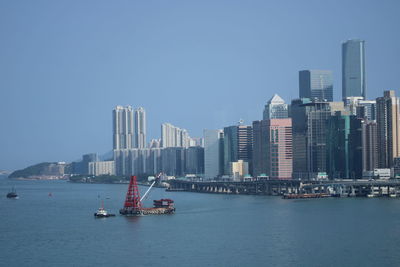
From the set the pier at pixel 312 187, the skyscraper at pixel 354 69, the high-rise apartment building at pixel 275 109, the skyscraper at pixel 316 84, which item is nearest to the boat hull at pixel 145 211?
the pier at pixel 312 187

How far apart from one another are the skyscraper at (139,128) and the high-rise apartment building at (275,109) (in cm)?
6560

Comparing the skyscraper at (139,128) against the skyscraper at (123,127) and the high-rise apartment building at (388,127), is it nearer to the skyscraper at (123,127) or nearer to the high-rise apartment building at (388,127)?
the skyscraper at (123,127)

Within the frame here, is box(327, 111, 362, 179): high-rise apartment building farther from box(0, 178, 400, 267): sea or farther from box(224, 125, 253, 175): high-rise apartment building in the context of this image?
box(0, 178, 400, 267): sea

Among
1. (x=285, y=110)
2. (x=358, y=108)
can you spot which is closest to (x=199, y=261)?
(x=358, y=108)

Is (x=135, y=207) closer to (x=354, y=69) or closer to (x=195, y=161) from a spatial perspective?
(x=195, y=161)

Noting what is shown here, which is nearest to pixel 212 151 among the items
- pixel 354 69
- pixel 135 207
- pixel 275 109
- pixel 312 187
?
pixel 275 109

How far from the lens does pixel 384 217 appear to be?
50688mm

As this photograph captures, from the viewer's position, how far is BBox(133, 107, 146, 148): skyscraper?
198 metres

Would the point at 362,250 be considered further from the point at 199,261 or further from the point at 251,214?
the point at 251,214

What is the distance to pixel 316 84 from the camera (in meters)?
138

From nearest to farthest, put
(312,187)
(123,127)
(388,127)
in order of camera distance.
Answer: (312,187)
(388,127)
(123,127)

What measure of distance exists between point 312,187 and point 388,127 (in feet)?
55.7

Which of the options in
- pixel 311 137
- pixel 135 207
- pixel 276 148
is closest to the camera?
pixel 135 207

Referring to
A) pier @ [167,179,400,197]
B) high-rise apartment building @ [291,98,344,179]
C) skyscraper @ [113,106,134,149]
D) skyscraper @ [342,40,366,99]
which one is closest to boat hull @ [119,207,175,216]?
pier @ [167,179,400,197]
